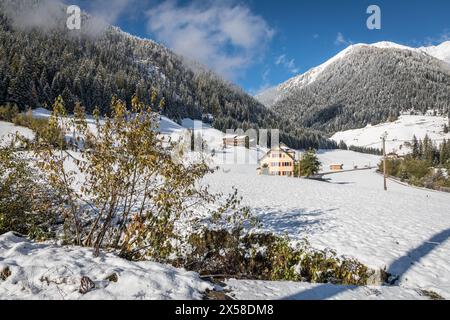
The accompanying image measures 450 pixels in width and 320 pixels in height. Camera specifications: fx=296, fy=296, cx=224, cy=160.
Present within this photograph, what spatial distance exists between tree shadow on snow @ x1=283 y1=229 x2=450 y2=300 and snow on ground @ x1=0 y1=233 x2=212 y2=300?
76.9 inches

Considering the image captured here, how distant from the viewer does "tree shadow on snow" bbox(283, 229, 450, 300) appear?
5689 millimetres

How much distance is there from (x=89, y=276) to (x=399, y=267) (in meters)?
8.88

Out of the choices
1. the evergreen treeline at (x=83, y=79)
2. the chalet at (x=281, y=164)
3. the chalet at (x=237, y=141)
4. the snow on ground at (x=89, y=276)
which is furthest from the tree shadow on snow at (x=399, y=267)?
the chalet at (x=237, y=141)

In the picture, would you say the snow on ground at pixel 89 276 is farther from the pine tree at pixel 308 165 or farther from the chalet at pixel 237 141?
the chalet at pixel 237 141

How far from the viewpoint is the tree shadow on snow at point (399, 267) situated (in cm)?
569

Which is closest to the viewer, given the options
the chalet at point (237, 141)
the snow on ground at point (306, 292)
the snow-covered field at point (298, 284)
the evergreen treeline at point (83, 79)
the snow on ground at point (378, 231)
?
the snow-covered field at point (298, 284)

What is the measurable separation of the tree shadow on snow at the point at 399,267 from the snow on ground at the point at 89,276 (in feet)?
6.41

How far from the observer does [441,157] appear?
389 feet

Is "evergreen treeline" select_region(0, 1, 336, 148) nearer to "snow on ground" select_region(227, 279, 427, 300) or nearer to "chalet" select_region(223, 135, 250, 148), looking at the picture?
"snow on ground" select_region(227, 279, 427, 300)

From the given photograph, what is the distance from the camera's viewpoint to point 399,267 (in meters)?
9.23

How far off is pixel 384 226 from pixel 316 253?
246 inches

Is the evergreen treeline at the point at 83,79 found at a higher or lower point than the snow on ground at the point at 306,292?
higher

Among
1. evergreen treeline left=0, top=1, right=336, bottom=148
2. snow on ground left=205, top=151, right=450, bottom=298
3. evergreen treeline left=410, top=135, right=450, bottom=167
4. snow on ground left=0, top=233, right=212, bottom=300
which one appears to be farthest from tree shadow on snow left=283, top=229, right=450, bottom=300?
evergreen treeline left=410, top=135, right=450, bottom=167

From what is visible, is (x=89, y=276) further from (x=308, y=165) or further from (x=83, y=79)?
(x=83, y=79)
